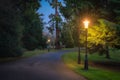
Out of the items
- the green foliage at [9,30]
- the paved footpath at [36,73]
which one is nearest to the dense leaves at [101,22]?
the paved footpath at [36,73]

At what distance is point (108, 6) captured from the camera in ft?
86.7

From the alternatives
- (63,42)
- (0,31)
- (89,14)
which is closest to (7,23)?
(0,31)

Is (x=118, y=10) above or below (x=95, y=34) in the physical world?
above

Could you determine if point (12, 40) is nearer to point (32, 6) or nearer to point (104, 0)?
point (104, 0)

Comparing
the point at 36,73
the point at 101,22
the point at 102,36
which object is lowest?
the point at 36,73

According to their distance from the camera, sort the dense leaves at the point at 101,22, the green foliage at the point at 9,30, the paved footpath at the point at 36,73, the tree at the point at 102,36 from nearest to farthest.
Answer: the paved footpath at the point at 36,73
the dense leaves at the point at 101,22
the tree at the point at 102,36
the green foliage at the point at 9,30

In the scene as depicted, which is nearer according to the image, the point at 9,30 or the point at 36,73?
the point at 36,73

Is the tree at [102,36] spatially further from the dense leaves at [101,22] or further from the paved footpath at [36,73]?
the paved footpath at [36,73]

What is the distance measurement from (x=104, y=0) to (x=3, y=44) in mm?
14672

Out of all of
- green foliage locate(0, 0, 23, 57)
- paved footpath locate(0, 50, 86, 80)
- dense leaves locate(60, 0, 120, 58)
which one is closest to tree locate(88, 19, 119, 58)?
dense leaves locate(60, 0, 120, 58)

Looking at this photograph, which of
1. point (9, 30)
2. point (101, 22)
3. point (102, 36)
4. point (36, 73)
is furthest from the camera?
point (9, 30)

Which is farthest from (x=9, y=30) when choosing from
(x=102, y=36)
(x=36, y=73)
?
(x=36, y=73)

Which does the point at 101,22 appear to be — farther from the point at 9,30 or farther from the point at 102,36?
the point at 9,30

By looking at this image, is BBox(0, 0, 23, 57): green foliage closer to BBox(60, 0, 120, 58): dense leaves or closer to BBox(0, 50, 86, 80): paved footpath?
BBox(60, 0, 120, 58): dense leaves
